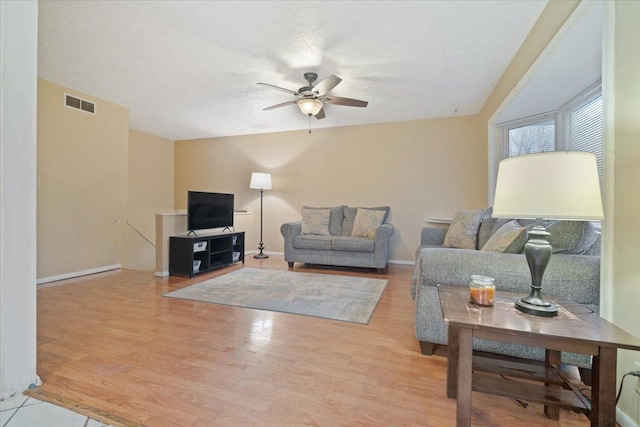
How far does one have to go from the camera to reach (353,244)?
3.99 metres

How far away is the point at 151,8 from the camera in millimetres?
2043

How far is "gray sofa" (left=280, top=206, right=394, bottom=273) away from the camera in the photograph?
393 centimetres

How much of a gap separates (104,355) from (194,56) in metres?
2.54

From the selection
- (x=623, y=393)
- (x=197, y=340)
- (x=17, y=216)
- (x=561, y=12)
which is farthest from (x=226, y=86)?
(x=623, y=393)

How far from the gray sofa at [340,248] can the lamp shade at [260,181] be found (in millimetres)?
1054

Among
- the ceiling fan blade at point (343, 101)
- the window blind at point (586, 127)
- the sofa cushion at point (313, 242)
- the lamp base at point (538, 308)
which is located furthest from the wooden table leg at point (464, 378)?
the sofa cushion at point (313, 242)

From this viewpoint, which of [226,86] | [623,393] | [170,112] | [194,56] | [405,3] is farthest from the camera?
[170,112]

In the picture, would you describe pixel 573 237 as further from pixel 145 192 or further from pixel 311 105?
pixel 145 192

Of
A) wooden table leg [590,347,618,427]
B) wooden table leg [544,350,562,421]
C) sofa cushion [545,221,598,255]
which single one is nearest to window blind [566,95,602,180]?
sofa cushion [545,221,598,255]

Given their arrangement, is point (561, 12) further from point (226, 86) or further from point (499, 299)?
point (226, 86)

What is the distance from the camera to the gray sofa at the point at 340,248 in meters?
3.93

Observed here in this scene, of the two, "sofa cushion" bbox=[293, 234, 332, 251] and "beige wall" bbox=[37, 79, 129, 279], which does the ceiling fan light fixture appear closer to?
"sofa cushion" bbox=[293, 234, 332, 251]

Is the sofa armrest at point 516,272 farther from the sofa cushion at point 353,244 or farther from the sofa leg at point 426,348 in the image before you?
the sofa cushion at point 353,244

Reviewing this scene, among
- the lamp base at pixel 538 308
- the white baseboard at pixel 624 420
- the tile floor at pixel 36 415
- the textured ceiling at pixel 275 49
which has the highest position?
the textured ceiling at pixel 275 49
